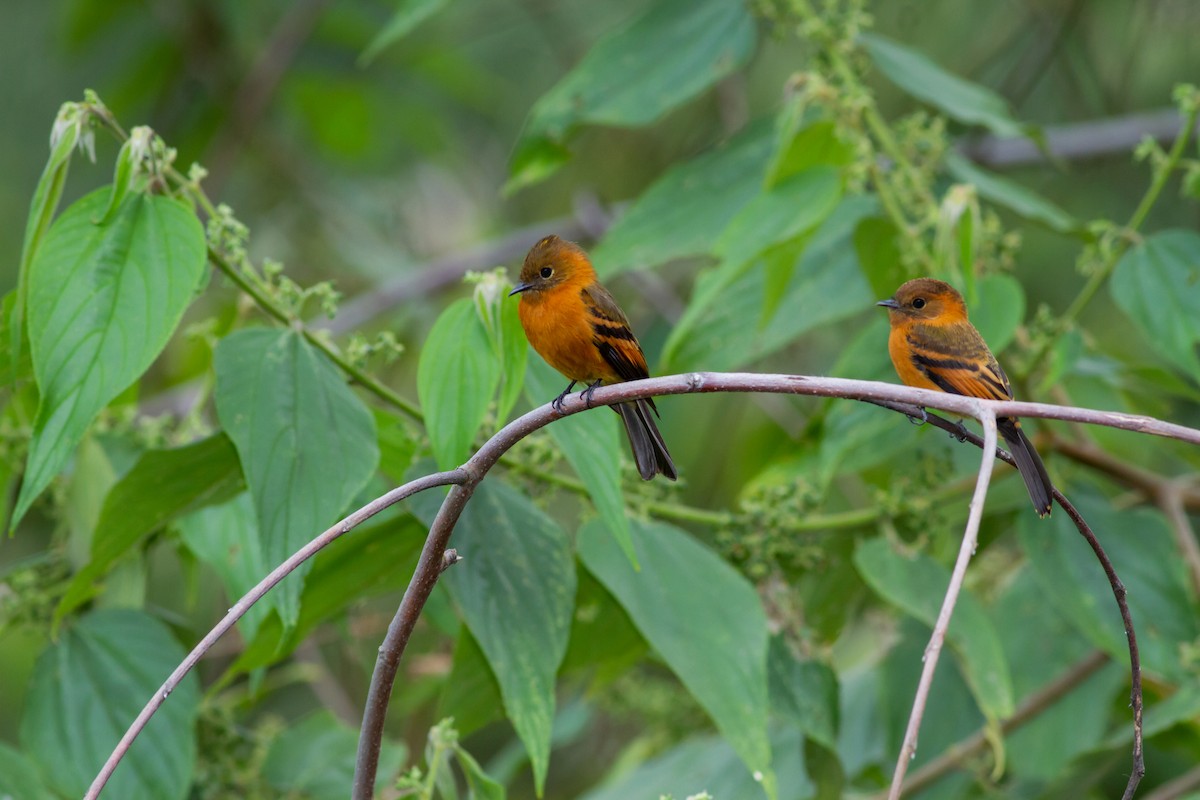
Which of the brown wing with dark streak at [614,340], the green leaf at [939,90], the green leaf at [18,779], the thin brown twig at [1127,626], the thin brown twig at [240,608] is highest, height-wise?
the green leaf at [939,90]

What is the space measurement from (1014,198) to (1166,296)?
706 millimetres

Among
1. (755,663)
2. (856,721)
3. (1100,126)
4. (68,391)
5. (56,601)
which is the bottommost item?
(755,663)

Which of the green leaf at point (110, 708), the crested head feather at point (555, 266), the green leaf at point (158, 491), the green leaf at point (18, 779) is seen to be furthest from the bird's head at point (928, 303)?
the green leaf at point (18, 779)

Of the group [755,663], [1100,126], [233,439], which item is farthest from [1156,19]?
[233,439]

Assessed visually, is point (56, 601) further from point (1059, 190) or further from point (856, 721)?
point (1059, 190)

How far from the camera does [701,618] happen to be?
323cm

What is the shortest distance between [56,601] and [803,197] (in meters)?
2.27

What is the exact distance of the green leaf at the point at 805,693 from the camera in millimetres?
3514

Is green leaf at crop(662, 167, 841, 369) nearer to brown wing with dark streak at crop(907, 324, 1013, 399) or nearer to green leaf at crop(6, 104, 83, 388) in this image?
brown wing with dark streak at crop(907, 324, 1013, 399)

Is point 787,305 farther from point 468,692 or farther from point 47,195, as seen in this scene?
point 47,195

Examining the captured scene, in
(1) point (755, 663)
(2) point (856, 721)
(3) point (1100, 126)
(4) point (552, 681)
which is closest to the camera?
(4) point (552, 681)

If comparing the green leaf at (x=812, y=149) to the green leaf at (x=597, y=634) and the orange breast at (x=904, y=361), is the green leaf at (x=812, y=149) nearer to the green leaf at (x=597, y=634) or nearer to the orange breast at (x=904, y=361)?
the orange breast at (x=904, y=361)

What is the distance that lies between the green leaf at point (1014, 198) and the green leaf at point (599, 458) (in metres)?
1.71

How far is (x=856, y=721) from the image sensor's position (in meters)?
4.88
